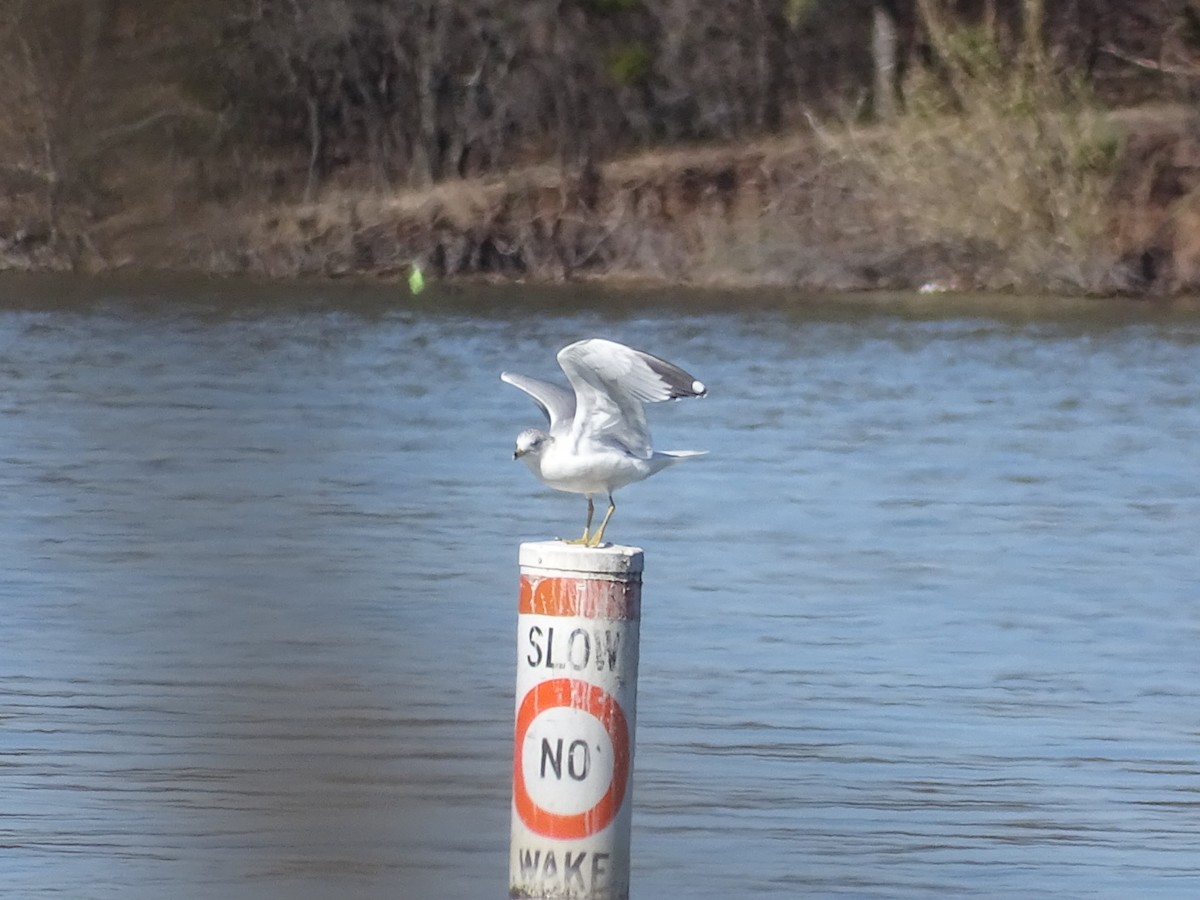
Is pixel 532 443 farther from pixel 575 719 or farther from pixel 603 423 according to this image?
pixel 575 719

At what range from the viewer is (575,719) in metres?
4.71

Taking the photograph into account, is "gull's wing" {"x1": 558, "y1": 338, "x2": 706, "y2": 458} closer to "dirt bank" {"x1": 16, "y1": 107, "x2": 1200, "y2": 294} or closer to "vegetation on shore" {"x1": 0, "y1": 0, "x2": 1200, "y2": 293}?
"vegetation on shore" {"x1": 0, "y1": 0, "x2": 1200, "y2": 293}

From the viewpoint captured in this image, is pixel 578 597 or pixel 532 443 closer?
pixel 578 597

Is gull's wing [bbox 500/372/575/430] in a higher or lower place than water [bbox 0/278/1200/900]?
higher

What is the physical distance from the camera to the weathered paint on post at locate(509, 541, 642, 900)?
464 cm

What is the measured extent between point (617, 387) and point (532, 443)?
213 millimetres

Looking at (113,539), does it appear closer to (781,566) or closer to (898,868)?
(898,868)

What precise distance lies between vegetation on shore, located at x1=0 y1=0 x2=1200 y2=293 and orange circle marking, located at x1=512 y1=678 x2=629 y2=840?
16478mm

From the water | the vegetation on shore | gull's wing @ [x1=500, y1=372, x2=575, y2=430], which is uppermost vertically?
the vegetation on shore

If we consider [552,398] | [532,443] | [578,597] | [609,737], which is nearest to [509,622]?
[552,398]

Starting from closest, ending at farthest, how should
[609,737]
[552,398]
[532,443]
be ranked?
[609,737] → [532,443] → [552,398]

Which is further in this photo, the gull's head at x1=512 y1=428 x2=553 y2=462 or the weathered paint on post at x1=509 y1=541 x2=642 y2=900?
the gull's head at x1=512 y1=428 x2=553 y2=462

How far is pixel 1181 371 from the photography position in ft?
74.7

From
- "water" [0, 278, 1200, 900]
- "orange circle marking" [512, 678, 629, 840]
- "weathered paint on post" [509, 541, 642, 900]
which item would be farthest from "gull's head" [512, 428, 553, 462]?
"orange circle marking" [512, 678, 629, 840]
